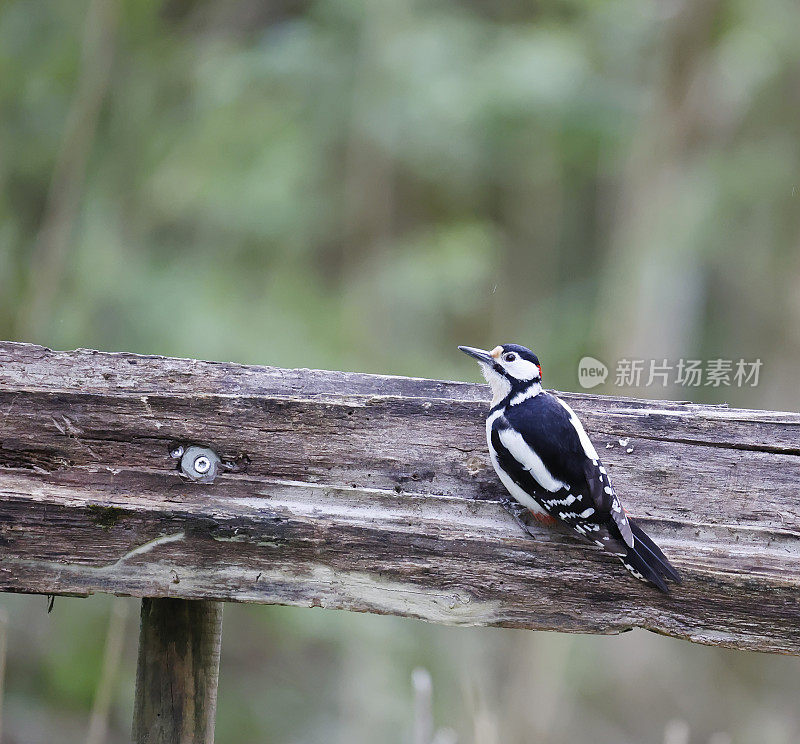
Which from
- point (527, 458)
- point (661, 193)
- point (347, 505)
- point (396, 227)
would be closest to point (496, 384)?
point (527, 458)

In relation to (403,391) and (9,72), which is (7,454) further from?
(9,72)

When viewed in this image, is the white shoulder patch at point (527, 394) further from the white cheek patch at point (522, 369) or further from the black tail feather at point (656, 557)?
the black tail feather at point (656, 557)

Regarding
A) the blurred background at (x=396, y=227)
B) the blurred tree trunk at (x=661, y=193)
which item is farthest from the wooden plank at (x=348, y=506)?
the blurred tree trunk at (x=661, y=193)

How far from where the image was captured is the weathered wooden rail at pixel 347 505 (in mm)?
1378

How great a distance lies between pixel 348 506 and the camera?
1428mm

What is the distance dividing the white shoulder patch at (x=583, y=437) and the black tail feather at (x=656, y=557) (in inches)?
6.5

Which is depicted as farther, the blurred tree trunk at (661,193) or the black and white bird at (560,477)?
the blurred tree trunk at (661,193)

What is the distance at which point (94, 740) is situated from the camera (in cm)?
198

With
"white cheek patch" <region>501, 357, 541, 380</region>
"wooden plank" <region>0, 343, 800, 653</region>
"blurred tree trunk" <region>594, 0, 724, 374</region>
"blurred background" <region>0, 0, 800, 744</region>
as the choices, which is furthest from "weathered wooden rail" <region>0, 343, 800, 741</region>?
"blurred tree trunk" <region>594, 0, 724, 374</region>

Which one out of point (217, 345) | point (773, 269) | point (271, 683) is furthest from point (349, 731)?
point (773, 269)

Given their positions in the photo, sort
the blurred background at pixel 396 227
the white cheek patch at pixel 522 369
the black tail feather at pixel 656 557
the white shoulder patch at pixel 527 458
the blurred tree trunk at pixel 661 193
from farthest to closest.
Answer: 1. the blurred tree trunk at pixel 661 193
2. the blurred background at pixel 396 227
3. the white cheek patch at pixel 522 369
4. the white shoulder patch at pixel 527 458
5. the black tail feather at pixel 656 557

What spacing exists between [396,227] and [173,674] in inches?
272

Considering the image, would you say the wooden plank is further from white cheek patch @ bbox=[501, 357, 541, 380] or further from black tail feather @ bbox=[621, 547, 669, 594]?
white cheek patch @ bbox=[501, 357, 541, 380]

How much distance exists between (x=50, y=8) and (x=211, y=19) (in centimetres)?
231
